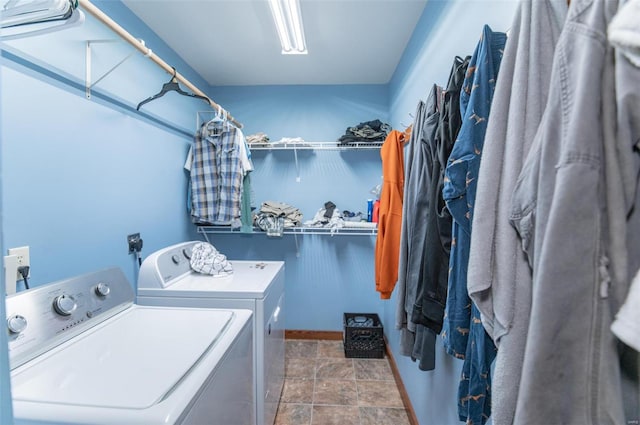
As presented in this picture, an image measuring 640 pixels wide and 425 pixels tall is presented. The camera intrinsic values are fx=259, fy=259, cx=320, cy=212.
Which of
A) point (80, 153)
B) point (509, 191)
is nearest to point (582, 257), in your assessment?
point (509, 191)

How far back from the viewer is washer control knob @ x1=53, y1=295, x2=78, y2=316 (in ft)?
3.00

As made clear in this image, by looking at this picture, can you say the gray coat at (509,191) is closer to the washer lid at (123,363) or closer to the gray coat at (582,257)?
the gray coat at (582,257)

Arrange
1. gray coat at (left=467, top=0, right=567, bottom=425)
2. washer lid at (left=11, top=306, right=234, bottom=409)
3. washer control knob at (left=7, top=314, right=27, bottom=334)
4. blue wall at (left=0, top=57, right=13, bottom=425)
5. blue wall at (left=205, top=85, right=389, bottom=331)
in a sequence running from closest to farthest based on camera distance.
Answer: blue wall at (left=0, top=57, right=13, bottom=425) → gray coat at (left=467, top=0, right=567, bottom=425) → washer lid at (left=11, top=306, right=234, bottom=409) → washer control knob at (left=7, top=314, right=27, bottom=334) → blue wall at (left=205, top=85, right=389, bottom=331)

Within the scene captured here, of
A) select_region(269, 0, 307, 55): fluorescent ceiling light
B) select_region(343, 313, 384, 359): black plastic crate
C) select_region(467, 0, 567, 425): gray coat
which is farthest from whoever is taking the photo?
select_region(343, 313, 384, 359): black plastic crate

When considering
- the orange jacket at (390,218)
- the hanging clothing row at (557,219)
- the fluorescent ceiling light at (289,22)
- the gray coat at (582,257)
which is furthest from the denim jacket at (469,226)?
the fluorescent ceiling light at (289,22)

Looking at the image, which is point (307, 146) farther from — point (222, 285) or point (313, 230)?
point (222, 285)

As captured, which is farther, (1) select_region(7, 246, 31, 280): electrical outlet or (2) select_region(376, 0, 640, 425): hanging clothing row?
(1) select_region(7, 246, 31, 280): electrical outlet

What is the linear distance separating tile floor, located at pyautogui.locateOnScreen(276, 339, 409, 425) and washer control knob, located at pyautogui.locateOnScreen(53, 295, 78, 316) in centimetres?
142

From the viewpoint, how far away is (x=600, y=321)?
16.7 inches

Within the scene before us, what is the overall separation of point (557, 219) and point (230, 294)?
1329 millimetres

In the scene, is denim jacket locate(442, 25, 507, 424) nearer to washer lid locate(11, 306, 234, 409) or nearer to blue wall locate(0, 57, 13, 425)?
washer lid locate(11, 306, 234, 409)

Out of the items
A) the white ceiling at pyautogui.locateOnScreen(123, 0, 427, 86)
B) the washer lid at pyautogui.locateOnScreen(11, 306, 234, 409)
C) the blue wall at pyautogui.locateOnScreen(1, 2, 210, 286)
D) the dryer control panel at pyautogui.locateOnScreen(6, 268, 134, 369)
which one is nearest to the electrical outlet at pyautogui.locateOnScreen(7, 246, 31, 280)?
the blue wall at pyautogui.locateOnScreen(1, 2, 210, 286)

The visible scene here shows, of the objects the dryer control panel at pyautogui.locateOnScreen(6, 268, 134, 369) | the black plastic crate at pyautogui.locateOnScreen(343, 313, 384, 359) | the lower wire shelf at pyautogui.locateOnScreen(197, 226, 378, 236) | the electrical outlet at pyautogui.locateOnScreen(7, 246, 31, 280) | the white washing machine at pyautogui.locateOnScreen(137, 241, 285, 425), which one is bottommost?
the black plastic crate at pyautogui.locateOnScreen(343, 313, 384, 359)

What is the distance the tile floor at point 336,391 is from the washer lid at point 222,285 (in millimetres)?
981
